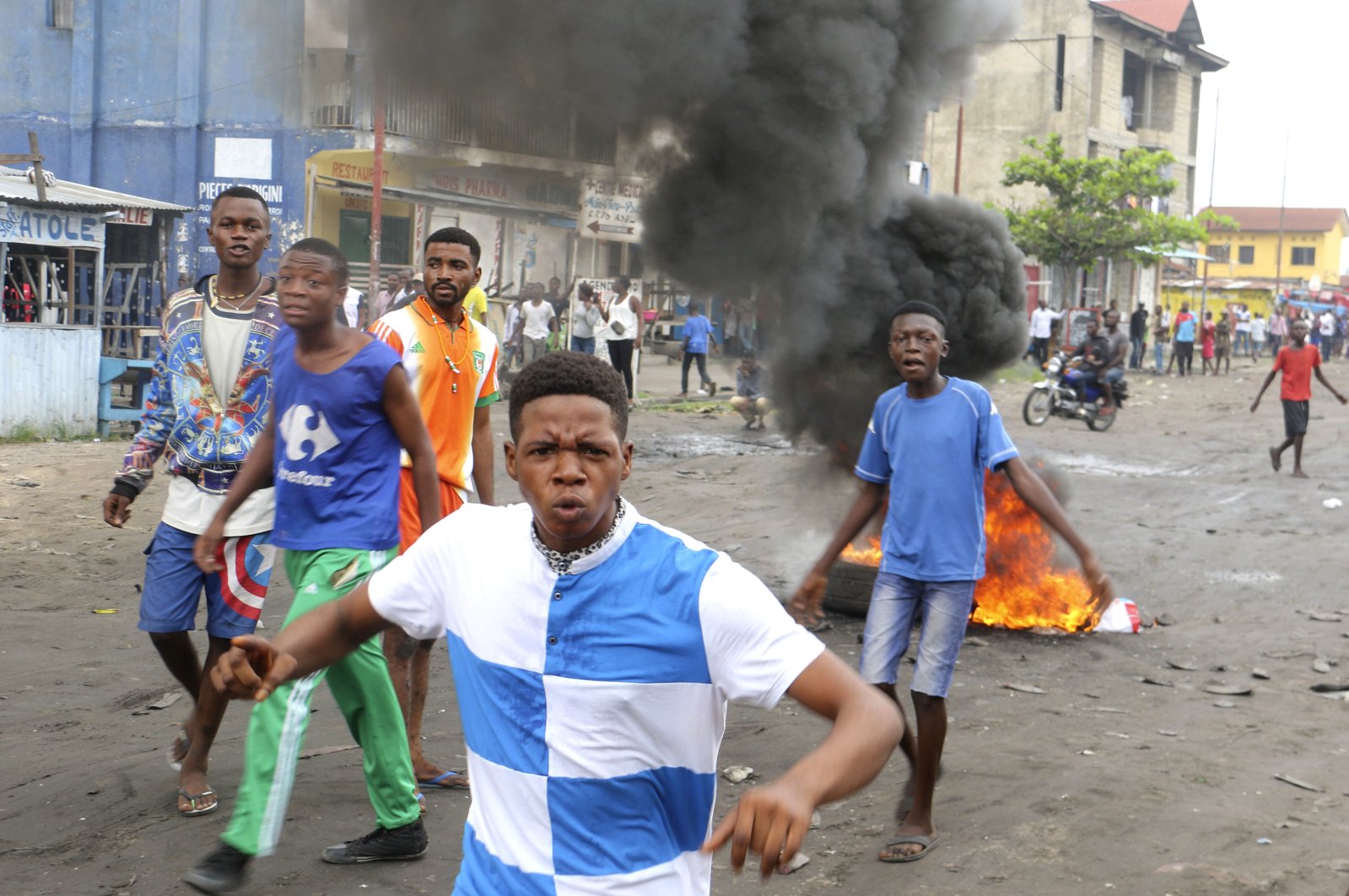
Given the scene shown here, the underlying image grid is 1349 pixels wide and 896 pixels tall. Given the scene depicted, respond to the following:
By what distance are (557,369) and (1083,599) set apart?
6289 mm

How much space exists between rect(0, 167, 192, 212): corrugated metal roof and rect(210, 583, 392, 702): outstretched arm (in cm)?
1223

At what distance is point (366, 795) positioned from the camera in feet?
15.0

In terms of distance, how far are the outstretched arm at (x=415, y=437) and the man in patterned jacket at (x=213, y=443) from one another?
1.85 feet

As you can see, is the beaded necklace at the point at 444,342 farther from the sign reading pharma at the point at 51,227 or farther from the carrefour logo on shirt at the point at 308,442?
the sign reading pharma at the point at 51,227

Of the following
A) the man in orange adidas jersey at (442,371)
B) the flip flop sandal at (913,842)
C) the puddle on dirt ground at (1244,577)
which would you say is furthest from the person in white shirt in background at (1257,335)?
the man in orange adidas jersey at (442,371)

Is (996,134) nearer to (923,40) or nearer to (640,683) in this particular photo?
(923,40)

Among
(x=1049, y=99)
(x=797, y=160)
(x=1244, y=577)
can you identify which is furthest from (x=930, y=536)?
(x=1049, y=99)

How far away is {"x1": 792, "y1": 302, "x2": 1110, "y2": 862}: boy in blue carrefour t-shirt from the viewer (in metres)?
4.43

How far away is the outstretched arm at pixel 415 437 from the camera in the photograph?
3.95 meters

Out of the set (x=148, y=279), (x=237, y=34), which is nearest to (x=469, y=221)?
(x=237, y=34)

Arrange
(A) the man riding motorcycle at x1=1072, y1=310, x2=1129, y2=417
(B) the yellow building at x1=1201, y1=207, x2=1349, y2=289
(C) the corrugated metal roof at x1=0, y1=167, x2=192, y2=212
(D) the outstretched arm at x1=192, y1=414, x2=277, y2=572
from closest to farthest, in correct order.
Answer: (D) the outstretched arm at x1=192, y1=414, x2=277, y2=572 < (C) the corrugated metal roof at x1=0, y1=167, x2=192, y2=212 < (A) the man riding motorcycle at x1=1072, y1=310, x2=1129, y2=417 < (B) the yellow building at x1=1201, y1=207, x2=1349, y2=289

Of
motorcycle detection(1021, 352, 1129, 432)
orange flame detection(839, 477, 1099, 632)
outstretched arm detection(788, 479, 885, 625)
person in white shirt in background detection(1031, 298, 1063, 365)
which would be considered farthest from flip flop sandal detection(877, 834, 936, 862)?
person in white shirt in background detection(1031, 298, 1063, 365)

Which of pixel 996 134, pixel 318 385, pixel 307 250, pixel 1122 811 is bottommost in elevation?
A: pixel 1122 811

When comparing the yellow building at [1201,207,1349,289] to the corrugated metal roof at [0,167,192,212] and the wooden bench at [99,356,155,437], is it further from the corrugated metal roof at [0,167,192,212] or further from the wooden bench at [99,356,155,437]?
the wooden bench at [99,356,155,437]
